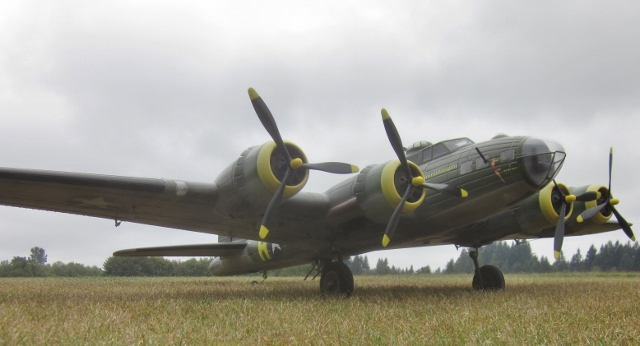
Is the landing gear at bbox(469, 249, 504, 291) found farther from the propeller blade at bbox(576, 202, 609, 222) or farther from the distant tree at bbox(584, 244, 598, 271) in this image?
the distant tree at bbox(584, 244, 598, 271)

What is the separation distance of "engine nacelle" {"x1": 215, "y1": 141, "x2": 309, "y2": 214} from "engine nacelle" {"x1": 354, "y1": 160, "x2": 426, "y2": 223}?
3.95 feet

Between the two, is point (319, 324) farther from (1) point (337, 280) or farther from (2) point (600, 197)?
(2) point (600, 197)

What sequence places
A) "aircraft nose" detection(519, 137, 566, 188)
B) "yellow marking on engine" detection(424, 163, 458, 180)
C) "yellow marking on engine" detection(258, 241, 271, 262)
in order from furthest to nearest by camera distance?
"yellow marking on engine" detection(258, 241, 271, 262) → "yellow marking on engine" detection(424, 163, 458, 180) → "aircraft nose" detection(519, 137, 566, 188)

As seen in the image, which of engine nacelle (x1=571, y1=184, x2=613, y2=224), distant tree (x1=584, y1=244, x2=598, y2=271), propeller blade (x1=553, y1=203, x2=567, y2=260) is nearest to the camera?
propeller blade (x1=553, y1=203, x2=567, y2=260)

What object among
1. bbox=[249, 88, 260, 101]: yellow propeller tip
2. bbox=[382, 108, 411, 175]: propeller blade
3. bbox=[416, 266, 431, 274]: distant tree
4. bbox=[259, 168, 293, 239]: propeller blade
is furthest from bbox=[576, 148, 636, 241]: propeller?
bbox=[416, 266, 431, 274]: distant tree

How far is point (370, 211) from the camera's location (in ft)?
30.9

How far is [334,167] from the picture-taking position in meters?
9.42

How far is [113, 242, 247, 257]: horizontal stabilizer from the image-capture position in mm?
14156

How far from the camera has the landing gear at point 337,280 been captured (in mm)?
10844

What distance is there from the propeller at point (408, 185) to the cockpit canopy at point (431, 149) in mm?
1251

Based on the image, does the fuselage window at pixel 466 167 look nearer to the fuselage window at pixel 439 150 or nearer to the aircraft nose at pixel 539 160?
the fuselage window at pixel 439 150

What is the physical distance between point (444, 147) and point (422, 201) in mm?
1638

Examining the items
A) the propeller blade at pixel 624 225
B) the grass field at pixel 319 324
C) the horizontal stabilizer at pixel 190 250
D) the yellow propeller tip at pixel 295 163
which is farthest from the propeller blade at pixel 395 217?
the horizontal stabilizer at pixel 190 250

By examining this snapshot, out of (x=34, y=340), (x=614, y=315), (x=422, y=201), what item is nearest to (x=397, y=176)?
(x=422, y=201)
